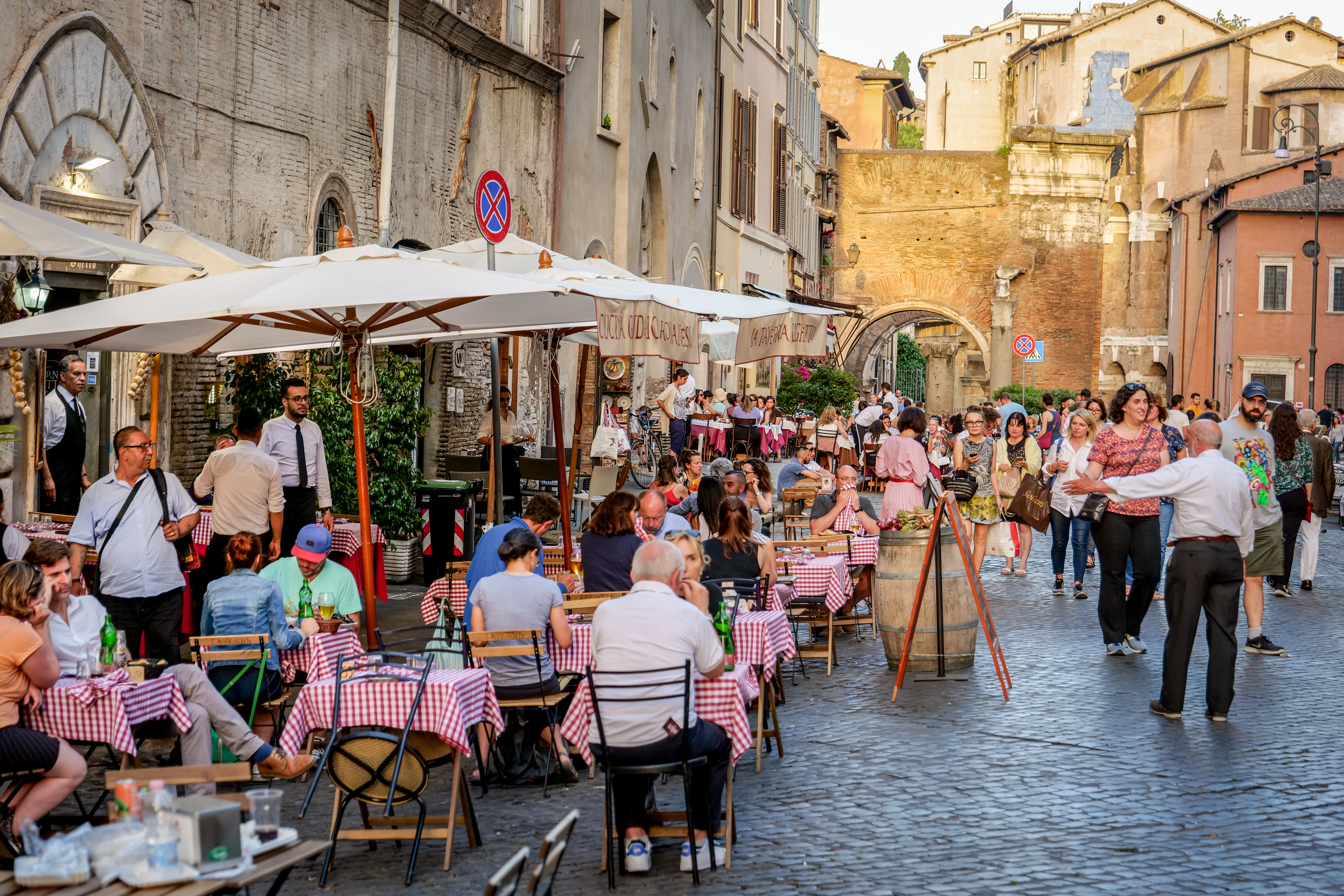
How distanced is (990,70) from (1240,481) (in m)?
68.4

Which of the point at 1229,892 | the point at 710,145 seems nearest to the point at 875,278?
the point at 710,145

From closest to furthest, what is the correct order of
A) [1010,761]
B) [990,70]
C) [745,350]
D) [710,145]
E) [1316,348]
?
[1010,761] < [745,350] < [710,145] < [1316,348] < [990,70]

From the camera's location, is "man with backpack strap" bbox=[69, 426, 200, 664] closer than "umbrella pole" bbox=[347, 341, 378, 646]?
Yes

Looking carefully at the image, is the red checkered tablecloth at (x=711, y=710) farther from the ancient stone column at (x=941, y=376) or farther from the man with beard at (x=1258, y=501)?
the ancient stone column at (x=941, y=376)

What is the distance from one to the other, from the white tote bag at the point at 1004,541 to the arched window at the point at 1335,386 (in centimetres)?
3147

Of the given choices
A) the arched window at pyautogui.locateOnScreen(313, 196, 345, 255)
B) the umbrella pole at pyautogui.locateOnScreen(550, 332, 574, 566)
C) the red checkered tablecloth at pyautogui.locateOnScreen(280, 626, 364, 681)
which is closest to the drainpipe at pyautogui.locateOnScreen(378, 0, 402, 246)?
the arched window at pyautogui.locateOnScreen(313, 196, 345, 255)

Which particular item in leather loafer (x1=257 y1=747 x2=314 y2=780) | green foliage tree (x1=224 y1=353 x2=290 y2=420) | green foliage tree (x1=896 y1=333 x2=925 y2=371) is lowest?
leather loafer (x1=257 y1=747 x2=314 y2=780)

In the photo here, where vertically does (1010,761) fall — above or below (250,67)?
below

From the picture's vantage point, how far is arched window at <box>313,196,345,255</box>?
15.3m

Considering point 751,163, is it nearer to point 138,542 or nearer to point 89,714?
point 138,542

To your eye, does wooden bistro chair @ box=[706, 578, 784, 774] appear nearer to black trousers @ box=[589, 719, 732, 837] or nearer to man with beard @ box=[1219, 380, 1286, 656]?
black trousers @ box=[589, 719, 732, 837]

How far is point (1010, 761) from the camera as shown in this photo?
25.0 ft

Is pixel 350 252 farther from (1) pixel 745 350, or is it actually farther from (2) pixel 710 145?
(2) pixel 710 145

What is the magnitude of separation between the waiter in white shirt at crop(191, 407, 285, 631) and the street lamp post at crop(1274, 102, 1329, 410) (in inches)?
1070
